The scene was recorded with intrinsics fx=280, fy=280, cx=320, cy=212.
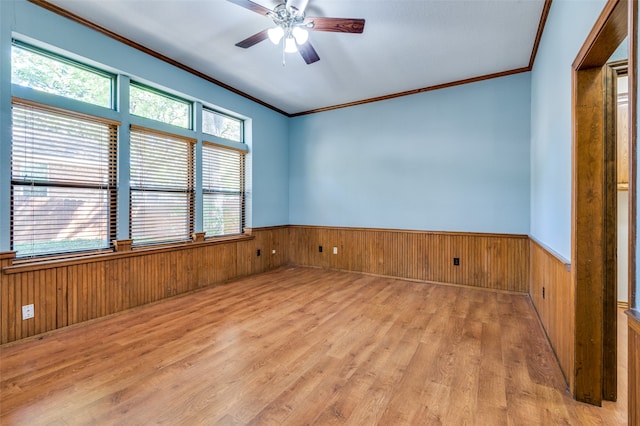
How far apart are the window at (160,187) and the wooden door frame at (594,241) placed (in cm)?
403

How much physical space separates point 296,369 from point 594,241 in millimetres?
2111

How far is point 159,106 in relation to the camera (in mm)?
3568

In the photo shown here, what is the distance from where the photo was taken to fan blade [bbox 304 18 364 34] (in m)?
2.31

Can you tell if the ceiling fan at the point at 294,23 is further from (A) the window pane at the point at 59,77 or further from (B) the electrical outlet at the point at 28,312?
(B) the electrical outlet at the point at 28,312

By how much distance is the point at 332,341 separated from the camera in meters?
2.49

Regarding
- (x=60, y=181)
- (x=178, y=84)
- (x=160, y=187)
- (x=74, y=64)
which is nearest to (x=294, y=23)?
(x=178, y=84)

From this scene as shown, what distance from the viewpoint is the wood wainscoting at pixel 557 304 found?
1834mm

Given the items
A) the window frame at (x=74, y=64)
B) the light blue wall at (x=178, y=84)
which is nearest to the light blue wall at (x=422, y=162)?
the light blue wall at (x=178, y=84)

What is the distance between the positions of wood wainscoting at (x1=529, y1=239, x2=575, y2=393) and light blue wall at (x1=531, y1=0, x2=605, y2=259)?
0.46 feet

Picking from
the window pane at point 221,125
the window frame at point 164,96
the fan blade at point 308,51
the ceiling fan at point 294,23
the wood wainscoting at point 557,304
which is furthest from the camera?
the window pane at point 221,125

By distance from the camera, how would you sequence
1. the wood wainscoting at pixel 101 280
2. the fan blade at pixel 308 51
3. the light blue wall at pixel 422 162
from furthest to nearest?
the light blue wall at pixel 422 162 < the fan blade at pixel 308 51 < the wood wainscoting at pixel 101 280

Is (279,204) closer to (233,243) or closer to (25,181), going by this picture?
(233,243)

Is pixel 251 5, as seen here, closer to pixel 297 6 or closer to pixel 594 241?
pixel 297 6

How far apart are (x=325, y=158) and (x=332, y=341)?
3.61m
